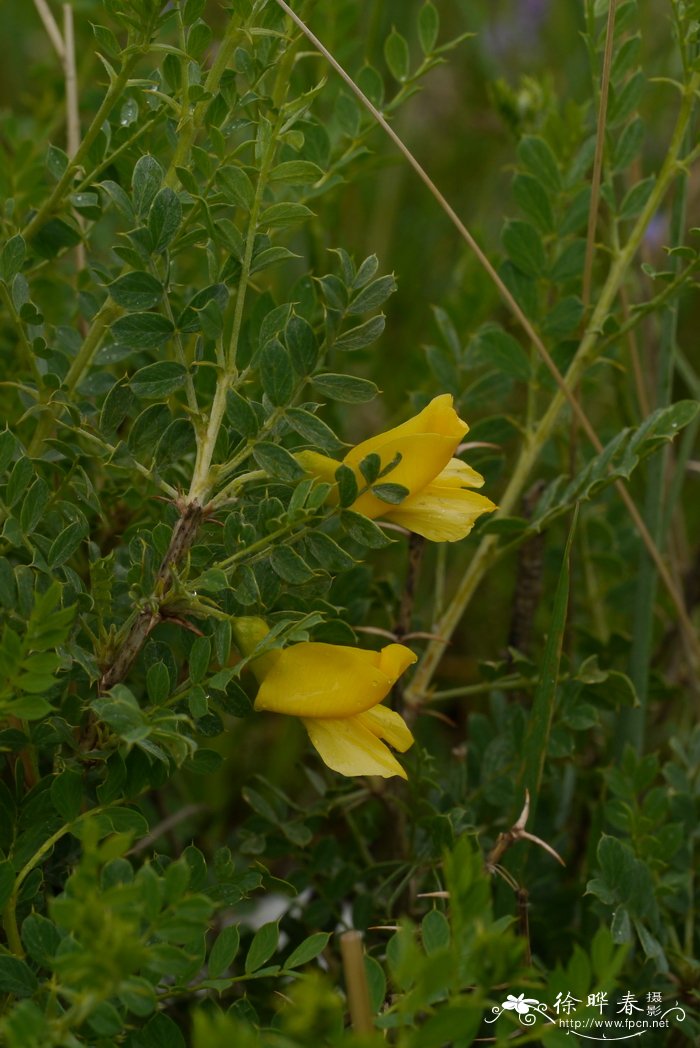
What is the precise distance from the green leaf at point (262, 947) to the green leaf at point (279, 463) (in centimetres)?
24

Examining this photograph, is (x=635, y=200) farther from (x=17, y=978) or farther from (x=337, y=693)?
(x=17, y=978)

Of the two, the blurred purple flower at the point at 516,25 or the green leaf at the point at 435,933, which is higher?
the green leaf at the point at 435,933

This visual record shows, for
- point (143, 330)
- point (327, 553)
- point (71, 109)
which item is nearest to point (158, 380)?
point (143, 330)

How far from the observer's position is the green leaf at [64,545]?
62 cm

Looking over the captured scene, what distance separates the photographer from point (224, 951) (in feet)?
2.01

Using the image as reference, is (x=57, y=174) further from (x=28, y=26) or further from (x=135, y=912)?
(x=28, y=26)

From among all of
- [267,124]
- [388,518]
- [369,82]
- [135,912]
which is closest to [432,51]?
[369,82]

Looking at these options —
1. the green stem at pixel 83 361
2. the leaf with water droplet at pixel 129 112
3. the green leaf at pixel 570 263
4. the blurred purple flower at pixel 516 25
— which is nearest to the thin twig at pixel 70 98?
the leaf with water droplet at pixel 129 112

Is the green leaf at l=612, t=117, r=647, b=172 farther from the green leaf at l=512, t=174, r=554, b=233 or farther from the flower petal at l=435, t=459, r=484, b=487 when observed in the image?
the flower petal at l=435, t=459, r=484, b=487

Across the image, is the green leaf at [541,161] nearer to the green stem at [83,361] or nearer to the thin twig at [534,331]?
the thin twig at [534,331]

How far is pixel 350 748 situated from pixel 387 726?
0.03 metres

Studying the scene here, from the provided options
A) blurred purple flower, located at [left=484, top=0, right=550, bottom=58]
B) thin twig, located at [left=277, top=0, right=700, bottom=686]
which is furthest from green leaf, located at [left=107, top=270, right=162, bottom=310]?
blurred purple flower, located at [left=484, top=0, right=550, bottom=58]

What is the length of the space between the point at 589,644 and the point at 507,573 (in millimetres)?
420

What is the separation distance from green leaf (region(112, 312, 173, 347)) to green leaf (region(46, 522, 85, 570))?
10cm
